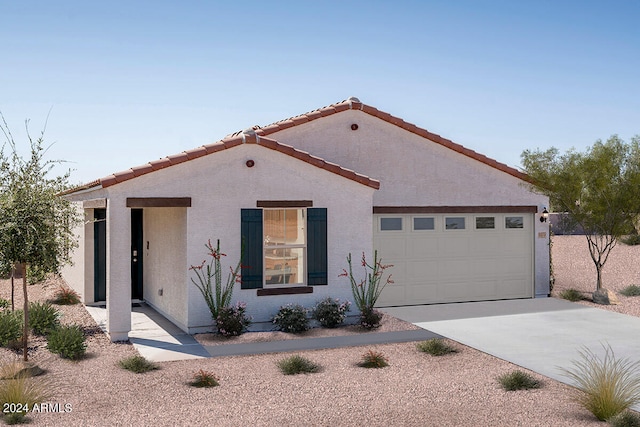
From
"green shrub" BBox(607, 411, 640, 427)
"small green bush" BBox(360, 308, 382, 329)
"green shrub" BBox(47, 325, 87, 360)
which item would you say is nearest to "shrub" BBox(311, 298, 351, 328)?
"small green bush" BBox(360, 308, 382, 329)

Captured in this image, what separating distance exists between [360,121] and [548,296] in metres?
6.49

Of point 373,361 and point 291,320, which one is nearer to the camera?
point 373,361

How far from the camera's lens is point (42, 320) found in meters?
12.1

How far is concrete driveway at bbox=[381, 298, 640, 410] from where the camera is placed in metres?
10.5

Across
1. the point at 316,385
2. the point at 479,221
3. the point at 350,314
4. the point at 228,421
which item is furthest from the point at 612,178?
the point at 228,421

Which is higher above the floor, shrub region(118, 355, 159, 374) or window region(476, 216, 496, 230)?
window region(476, 216, 496, 230)

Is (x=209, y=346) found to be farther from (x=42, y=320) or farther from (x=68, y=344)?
(x=42, y=320)

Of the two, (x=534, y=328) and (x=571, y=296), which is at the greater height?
(x=571, y=296)

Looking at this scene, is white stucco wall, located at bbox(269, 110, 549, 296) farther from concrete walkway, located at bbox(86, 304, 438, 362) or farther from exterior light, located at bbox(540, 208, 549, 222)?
concrete walkway, located at bbox(86, 304, 438, 362)

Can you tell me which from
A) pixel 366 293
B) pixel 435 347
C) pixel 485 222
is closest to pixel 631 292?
pixel 485 222

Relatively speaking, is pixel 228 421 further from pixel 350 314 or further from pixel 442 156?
pixel 442 156

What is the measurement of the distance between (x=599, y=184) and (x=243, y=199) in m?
8.64

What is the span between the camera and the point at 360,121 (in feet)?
50.1

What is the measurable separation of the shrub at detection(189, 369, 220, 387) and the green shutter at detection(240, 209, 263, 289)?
3.36 m
